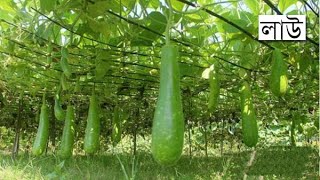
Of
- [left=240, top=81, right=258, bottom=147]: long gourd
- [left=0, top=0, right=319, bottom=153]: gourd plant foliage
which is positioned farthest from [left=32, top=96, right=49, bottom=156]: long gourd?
[left=240, top=81, right=258, bottom=147]: long gourd

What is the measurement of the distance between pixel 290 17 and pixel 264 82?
1.82 meters

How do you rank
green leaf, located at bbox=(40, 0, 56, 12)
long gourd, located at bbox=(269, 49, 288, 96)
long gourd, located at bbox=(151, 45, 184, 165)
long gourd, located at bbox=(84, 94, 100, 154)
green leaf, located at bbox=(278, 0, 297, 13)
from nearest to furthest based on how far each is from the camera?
long gourd, located at bbox=(151, 45, 184, 165), green leaf, located at bbox=(40, 0, 56, 12), long gourd, located at bbox=(269, 49, 288, 96), green leaf, located at bbox=(278, 0, 297, 13), long gourd, located at bbox=(84, 94, 100, 154)

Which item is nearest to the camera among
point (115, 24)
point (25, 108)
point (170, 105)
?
point (170, 105)

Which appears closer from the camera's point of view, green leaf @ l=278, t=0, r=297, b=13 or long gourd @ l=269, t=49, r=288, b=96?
long gourd @ l=269, t=49, r=288, b=96

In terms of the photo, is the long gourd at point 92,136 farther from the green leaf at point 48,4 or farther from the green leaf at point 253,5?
the green leaf at point 253,5

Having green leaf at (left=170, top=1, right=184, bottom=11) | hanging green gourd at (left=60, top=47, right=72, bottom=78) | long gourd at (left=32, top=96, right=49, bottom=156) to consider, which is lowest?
long gourd at (left=32, top=96, right=49, bottom=156)

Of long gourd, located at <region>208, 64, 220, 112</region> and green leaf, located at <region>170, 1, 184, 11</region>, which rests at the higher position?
green leaf, located at <region>170, 1, 184, 11</region>

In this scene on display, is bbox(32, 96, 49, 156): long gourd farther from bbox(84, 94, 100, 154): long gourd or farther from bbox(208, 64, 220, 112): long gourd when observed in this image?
bbox(208, 64, 220, 112): long gourd

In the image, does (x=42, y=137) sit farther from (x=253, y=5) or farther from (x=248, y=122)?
→ (x=253, y=5)

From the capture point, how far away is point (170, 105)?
128 centimetres

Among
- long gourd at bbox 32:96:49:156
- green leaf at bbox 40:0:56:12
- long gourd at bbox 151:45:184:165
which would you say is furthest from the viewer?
long gourd at bbox 32:96:49:156

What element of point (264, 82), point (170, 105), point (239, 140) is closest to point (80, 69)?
point (264, 82)

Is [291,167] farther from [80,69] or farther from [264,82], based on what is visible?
[80,69]

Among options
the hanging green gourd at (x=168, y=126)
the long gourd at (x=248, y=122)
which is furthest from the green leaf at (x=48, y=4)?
the long gourd at (x=248, y=122)
